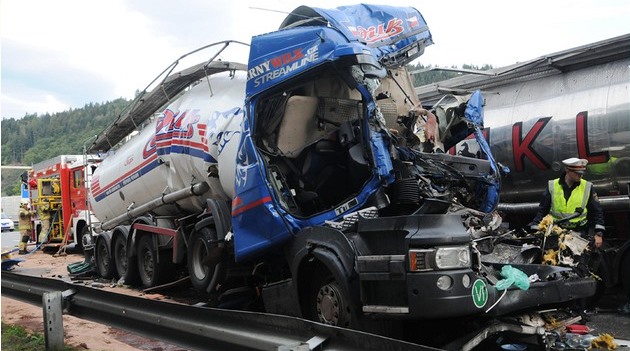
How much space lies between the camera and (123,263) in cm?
1004

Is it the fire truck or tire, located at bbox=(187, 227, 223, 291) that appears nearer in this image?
tire, located at bbox=(187, 227, 223, 291)

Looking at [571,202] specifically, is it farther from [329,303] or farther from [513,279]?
[329,303]

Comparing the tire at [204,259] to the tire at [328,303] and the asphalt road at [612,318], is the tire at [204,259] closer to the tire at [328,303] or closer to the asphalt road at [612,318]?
the tire at [328,303]

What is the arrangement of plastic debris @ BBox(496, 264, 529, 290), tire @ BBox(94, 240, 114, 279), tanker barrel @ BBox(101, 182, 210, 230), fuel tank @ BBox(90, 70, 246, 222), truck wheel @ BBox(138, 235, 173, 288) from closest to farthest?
plastic debris @ BBox(496, 264, 529, 290), fuel tank @ BBox(90, 70, 246, 222), tanker barrel @ BBox(101, 182, 210, 230), truck wheel @ BBox(138, 235, 173, 288), tire @ BBox(94, 240, 114, 279)

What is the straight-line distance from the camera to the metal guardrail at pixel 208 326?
2752 millimetres

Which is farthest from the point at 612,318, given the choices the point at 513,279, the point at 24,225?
the point at 24,225

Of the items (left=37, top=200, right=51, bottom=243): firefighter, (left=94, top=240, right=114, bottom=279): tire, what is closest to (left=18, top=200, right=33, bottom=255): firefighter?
(left=37, top=200, right=51, bottom=243): firefighter

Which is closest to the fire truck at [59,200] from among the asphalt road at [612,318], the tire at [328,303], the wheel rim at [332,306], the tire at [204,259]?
the tire at [204,259]

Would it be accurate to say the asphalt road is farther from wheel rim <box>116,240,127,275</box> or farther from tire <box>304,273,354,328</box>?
wheel rim <box>116,240,127,275</box>

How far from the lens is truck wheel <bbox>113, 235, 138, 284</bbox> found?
31.0ft

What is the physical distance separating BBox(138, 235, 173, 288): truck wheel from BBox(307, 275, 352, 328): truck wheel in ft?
14.8

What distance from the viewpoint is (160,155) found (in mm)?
8391

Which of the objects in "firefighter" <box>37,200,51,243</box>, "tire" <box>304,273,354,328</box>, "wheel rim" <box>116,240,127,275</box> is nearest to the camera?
"tire" <box>304,273,354,328</box>

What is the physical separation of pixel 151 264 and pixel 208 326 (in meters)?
5.94
